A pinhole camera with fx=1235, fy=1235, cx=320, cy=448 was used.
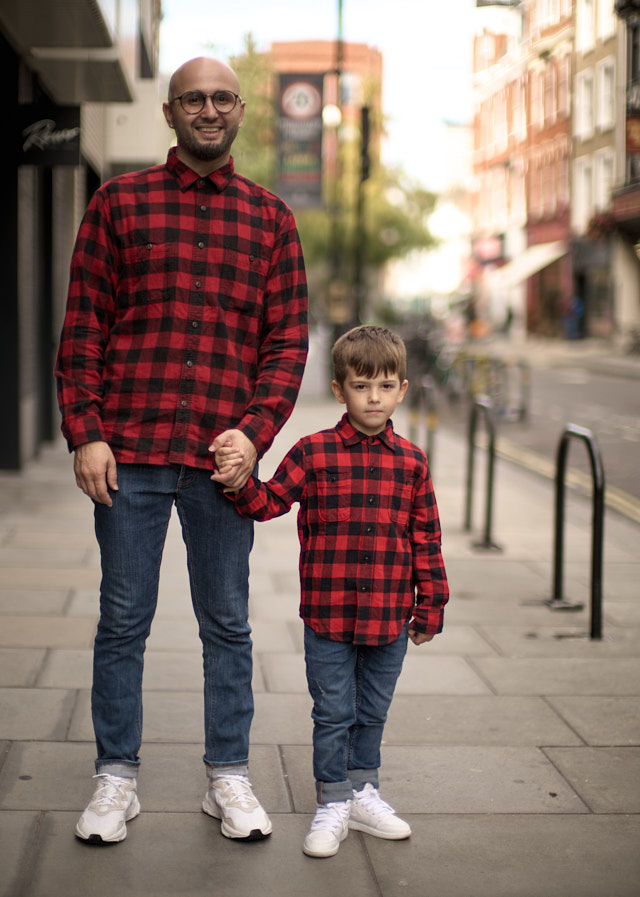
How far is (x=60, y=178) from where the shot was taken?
1357 cm

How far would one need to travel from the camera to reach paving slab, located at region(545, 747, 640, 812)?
11.6ft

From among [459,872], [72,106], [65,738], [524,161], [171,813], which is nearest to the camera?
[459,872]

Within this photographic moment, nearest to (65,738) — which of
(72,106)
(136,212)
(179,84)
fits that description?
(136,212)

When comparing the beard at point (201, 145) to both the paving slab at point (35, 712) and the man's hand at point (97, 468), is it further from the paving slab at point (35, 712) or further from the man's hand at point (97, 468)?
the paving slab at point (35, 712)

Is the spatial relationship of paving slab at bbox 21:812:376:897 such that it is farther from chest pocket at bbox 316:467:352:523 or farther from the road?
the road

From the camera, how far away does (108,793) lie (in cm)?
319

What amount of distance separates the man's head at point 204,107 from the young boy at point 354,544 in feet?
1.93

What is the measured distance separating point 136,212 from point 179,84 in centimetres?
34

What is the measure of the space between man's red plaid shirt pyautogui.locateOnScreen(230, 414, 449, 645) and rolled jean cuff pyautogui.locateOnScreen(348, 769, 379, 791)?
42 centimetres

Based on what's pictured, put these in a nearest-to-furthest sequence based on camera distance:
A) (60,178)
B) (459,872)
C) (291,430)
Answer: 1. (459,872)
2. (60,178)
3. (291,430)

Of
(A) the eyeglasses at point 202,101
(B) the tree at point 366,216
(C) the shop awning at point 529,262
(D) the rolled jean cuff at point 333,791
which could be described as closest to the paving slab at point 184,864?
(D) the rolled jean cuff at point 333,791

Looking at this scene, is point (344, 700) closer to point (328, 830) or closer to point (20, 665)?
point (328, 830)

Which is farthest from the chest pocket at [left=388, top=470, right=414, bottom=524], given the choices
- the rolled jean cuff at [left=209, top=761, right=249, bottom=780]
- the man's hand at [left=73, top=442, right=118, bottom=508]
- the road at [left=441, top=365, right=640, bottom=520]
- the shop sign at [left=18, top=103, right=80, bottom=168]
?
the shop sign at [left=18, top=103, right=80, bottom=168]

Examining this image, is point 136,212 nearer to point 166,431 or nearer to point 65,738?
point 166,431
